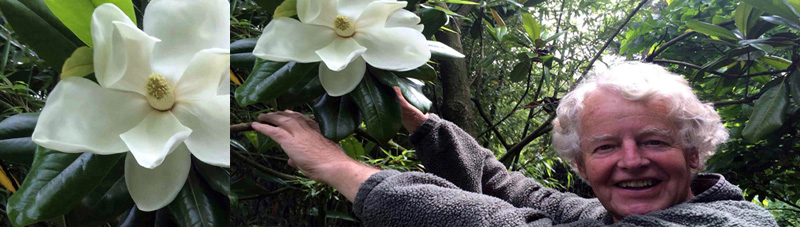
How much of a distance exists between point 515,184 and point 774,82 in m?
0.73

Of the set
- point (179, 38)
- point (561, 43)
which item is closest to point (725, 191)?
point (179, 38)

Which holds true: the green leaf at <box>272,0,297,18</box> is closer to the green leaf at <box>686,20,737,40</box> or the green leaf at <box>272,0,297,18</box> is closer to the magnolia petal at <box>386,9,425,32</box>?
the magnolia petal at <box>386,9,425,32</box>

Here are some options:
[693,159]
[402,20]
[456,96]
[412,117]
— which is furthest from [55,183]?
[456,96]

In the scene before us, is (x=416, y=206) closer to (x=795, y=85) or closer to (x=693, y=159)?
(x=693, y=159)

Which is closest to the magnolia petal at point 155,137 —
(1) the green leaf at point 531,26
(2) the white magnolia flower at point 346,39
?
(2) the white magnolia flower at point 346,39

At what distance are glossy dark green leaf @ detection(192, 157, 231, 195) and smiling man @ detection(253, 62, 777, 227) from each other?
0.18 metres

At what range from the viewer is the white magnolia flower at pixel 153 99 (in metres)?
0.24

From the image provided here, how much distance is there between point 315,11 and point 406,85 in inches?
5.1

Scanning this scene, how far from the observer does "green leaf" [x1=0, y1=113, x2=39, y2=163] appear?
0.28 meters

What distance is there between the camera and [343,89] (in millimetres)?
441

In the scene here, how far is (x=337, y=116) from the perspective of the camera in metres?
0.48

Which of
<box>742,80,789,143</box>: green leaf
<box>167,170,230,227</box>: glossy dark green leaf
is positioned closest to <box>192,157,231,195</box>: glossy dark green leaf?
<box>167,170,230,227</box>: glossy dark green leaf

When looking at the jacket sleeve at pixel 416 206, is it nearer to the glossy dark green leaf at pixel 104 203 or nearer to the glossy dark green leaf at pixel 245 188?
the glossy dark green leaf at pixel 245 188

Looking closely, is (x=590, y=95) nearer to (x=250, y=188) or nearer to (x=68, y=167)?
(x=250, y=188)
